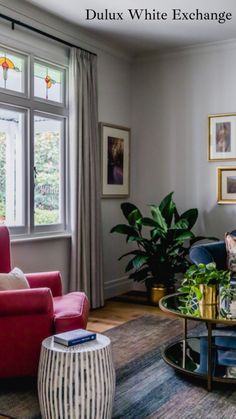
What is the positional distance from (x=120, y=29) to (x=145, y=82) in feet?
3.38

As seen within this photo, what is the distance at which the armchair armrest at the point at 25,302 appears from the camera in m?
2.88

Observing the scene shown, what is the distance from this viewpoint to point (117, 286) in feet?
18.8

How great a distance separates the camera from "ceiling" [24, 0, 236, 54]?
4.25 m

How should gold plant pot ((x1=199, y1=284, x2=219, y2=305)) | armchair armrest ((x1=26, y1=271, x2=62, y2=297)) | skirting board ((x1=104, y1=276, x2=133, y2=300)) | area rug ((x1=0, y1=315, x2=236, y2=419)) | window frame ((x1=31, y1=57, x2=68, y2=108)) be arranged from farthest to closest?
skirting board ((x1=104, y1=276, x2=133, y2=300)) → window frame ((x1=31, y1=57, x2=68, y2=108)) → armchair armrest ((x1=26, y1=271, x2=62, y2=297)) → gold plant pot ((x1=199, y1=284, x2=219, y2=305)) → area rug ((x1=0, y1=315, x2=236, y2=419))

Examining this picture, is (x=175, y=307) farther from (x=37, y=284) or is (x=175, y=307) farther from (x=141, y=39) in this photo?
(x=141, y=39)

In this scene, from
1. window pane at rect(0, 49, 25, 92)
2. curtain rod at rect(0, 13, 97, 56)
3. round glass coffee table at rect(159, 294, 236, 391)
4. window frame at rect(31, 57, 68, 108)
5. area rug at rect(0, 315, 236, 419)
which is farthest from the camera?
window frame at rect(31, 57, 68, 108)

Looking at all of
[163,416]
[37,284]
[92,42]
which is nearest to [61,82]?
[92,42]

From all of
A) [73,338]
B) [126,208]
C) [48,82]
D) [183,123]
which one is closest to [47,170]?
[48,82]

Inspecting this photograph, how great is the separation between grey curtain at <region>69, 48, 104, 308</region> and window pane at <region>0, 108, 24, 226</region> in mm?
587

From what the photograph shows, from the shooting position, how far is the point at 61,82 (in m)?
4.86

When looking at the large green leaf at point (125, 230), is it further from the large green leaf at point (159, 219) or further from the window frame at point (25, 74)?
the window frame at point (25, 74)

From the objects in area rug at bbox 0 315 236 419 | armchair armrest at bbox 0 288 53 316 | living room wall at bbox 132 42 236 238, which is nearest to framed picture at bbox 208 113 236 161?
living room wall at bbox 132 42 236 238

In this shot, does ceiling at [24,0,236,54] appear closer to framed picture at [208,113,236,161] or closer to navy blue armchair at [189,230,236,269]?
framed picture at [208,113,236,161]

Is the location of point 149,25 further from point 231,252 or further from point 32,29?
point 231,252
